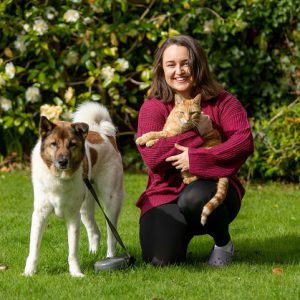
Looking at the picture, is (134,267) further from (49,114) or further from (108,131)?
(49,114)

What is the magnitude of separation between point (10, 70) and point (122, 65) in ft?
4.35

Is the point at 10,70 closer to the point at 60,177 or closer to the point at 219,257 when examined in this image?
the point at 60,177

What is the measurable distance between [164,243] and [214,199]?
52 cm

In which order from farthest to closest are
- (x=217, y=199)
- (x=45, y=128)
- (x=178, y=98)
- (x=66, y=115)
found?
(x=66, y=115) → (x=178, y=98) → (x=217, y=199) → (x=45, y=128)

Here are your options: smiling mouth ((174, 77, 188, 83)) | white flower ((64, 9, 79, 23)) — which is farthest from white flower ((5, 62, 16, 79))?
smiling mouth ((174, 77, 188, 83))

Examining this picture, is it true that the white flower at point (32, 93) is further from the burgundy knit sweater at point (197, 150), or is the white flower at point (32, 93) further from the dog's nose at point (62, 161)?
the dog's nose at point (62, 161)

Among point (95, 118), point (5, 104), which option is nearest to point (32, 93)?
point (5, 104)

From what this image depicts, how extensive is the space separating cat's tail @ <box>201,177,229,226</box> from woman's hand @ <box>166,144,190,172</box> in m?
0.25

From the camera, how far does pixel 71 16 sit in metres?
8.39

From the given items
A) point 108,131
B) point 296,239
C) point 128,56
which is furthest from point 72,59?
point 296,239

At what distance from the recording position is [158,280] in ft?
15.1

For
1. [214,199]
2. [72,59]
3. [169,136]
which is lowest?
[214,199]

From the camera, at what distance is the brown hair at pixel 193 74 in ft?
16.5

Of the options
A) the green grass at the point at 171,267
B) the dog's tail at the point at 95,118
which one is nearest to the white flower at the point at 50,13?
the green grass at the point at 171,267
